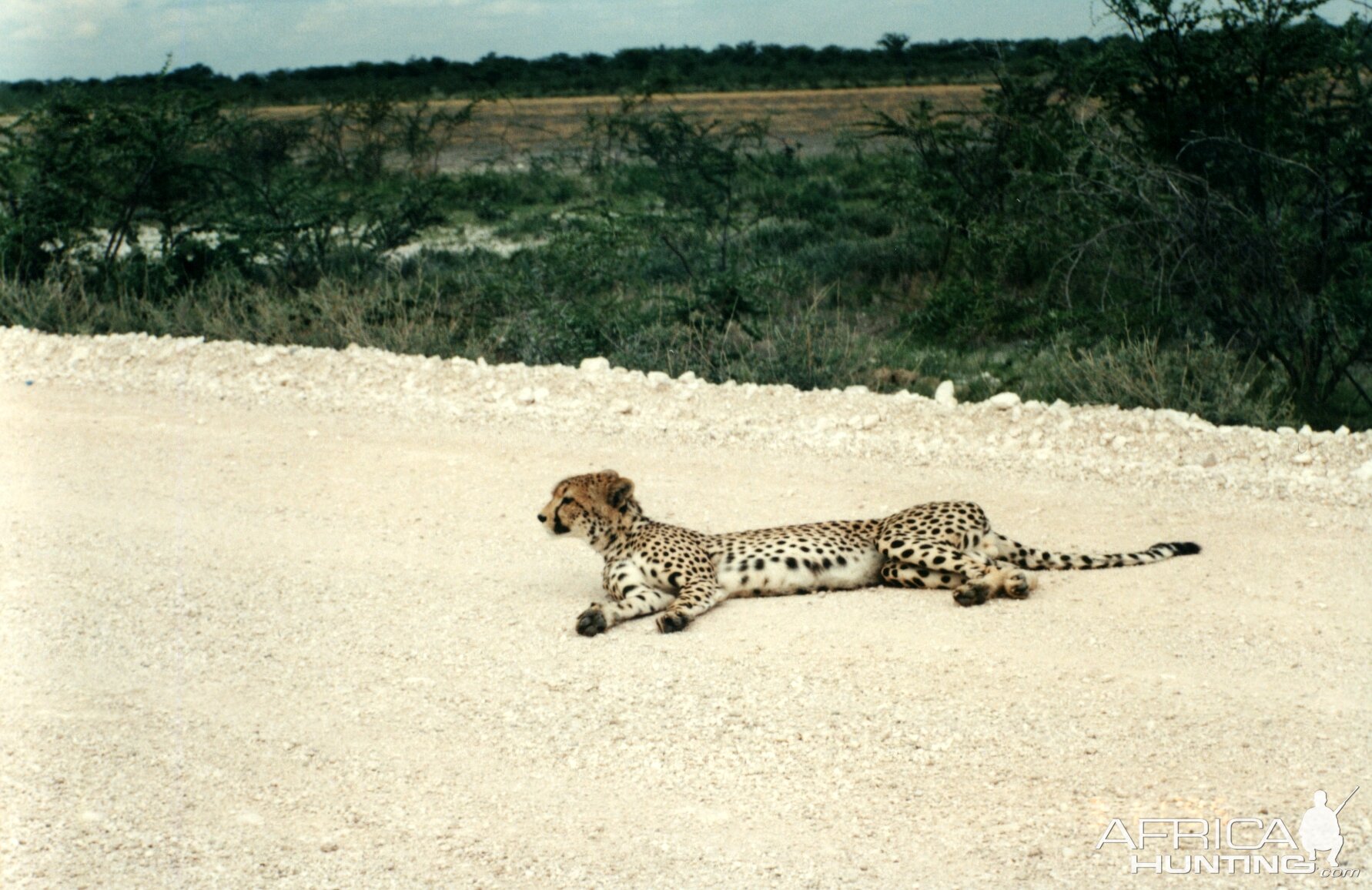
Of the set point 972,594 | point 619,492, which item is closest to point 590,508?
point 619,492

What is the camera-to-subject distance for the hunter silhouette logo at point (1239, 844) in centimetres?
365

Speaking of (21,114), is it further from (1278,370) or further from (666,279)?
(1278,370)

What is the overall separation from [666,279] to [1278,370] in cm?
789

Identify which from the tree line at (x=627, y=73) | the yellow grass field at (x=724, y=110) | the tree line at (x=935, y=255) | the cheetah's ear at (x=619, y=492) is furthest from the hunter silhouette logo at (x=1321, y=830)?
the tree line at (x=627, y=73)

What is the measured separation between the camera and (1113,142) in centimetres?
1159

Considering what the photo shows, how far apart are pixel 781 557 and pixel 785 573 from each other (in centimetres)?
7

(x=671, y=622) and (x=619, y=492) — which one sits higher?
(x=619, y=492)

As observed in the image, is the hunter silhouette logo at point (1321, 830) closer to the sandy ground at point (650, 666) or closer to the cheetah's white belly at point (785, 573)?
the sandy ground at point (650, 666)

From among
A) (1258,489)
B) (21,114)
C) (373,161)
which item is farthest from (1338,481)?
(373,161)

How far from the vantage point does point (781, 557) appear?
5.93 meters

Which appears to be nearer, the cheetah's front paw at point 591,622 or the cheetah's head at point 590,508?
the cheetah's front paw at point 591,622

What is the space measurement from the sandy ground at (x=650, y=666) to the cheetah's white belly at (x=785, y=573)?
0.09 m

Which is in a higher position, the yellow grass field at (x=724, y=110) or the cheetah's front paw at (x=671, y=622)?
the yellow grass field at (x=724, y=110)

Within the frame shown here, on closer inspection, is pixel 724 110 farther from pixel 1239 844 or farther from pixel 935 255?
pixel 1239 844
